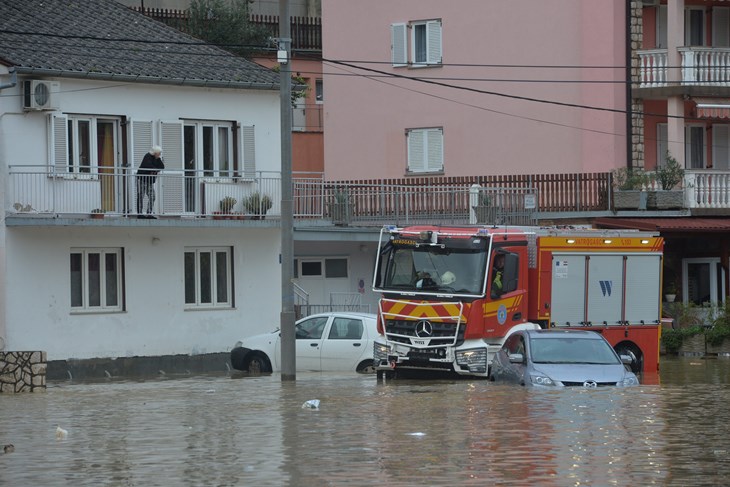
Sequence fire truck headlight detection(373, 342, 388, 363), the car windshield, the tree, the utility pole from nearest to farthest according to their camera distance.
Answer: the car windshield
fire truck headlight detection(373, 342, 388, 363)
the utility pole
the tree

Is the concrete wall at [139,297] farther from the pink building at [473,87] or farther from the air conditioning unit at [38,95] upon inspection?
the pink building at [473,87]

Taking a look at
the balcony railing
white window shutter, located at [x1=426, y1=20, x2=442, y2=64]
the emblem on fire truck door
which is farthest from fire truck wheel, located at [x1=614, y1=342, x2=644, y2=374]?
white window shutter, located at [x1=426, y1=20, x2=442, y2=64]

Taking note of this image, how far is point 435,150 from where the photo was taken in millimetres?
47219

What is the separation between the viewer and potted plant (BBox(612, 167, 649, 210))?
135ft

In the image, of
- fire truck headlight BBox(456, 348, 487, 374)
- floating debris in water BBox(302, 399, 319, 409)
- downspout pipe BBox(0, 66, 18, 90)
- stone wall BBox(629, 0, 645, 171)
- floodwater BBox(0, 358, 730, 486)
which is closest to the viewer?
floodwater BBox(0, 358, 730, 486)

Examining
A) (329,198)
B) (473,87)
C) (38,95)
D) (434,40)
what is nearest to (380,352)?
(38,95)

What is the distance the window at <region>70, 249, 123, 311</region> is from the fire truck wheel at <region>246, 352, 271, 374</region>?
368 centimetres

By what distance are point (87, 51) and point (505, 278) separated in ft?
39.3

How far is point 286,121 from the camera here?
27.5 meters

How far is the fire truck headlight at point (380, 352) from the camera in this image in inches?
1055

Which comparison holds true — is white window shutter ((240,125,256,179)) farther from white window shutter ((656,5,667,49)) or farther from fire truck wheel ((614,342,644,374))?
white window shutter ((656,5,667,49))

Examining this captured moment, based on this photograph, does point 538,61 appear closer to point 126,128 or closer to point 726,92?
point 726,92

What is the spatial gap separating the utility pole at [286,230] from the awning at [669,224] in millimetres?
15041

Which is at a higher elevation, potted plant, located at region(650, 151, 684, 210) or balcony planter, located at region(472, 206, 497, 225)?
potted plant, located at region(650, 151, 684, 210)
